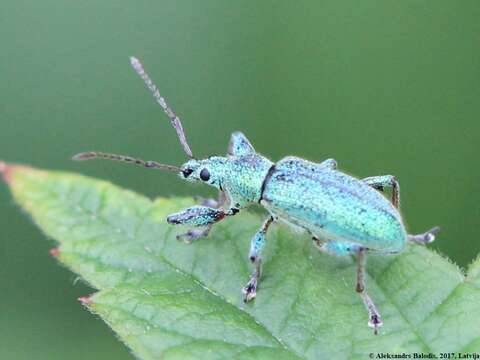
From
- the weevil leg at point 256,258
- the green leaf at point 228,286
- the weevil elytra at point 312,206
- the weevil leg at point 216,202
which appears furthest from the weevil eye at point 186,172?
the weevil leg at point 256,258

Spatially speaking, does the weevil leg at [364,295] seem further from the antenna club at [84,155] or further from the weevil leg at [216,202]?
the antenna club at [84,155]

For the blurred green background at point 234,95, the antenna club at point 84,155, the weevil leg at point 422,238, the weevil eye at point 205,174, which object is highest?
the blurred green background at point 234,95

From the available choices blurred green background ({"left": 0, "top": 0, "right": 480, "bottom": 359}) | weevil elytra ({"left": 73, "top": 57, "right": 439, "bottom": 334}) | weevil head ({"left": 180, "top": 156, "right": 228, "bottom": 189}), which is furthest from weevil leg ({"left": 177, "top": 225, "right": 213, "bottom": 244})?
blurred green background ({"left": 0, "top": 0, "right": 480, "bottom": 359})

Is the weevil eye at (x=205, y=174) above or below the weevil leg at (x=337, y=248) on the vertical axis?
above

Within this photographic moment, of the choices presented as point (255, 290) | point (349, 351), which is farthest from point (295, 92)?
point (349, 351)

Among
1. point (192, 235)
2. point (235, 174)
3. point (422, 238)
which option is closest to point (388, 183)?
point (422, 238)

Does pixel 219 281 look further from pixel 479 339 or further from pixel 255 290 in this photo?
pixel 479 339
